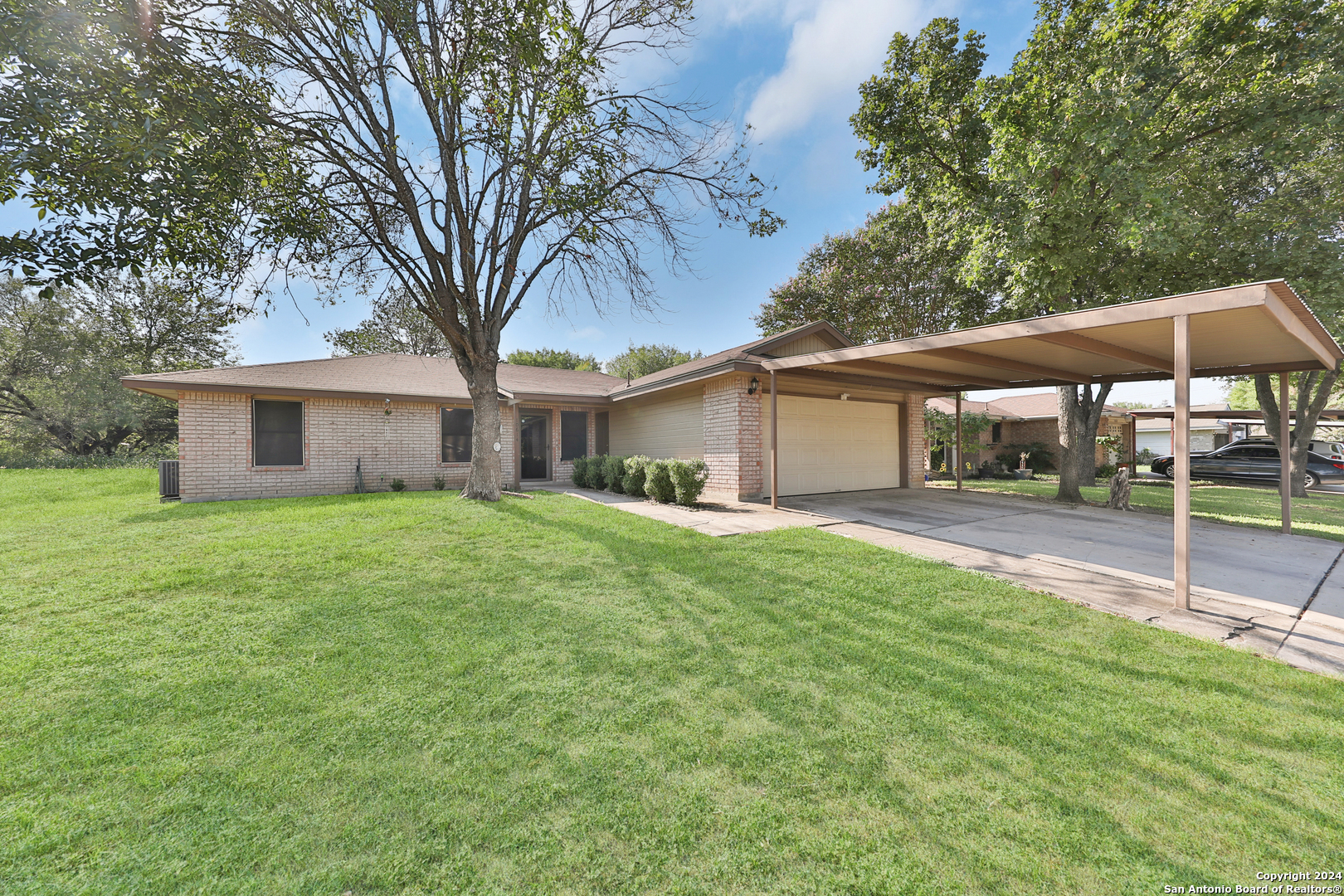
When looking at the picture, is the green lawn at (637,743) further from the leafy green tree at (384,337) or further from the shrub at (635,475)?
the leafy green tree at (384,337)

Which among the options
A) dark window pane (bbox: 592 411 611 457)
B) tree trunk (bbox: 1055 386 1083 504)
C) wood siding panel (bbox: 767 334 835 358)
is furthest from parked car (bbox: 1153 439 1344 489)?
dark window pane (bbox: 592 411 611 457)

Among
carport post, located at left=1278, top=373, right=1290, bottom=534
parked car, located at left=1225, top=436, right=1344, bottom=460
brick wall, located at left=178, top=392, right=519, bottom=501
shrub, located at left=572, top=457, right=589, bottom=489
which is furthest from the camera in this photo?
parked car, located at left=1225, top=436, right=1344, bottom=460

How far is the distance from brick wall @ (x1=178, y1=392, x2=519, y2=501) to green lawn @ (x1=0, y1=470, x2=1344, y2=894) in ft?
23.0

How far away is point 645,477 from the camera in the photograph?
10.1 metres

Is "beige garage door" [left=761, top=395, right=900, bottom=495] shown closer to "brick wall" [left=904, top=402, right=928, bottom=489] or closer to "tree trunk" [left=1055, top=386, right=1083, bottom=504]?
"brick wall" [left=904, top=402, right=928, bottom=489]

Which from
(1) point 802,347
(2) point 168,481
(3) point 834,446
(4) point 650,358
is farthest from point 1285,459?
(4) point 650,358

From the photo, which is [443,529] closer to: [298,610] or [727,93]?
[298,610]

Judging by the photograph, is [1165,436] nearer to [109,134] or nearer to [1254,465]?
[1254,465]

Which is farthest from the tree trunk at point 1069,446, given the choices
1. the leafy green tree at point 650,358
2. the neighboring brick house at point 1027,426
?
the leafy green tree at point 650,358

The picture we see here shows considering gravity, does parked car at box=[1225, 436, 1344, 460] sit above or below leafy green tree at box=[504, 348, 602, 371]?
below

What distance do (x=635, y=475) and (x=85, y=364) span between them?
2691 centimetres

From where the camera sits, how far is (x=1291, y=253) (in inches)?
324

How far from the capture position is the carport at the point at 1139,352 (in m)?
4.05

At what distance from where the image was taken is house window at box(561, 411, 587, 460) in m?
14.3
